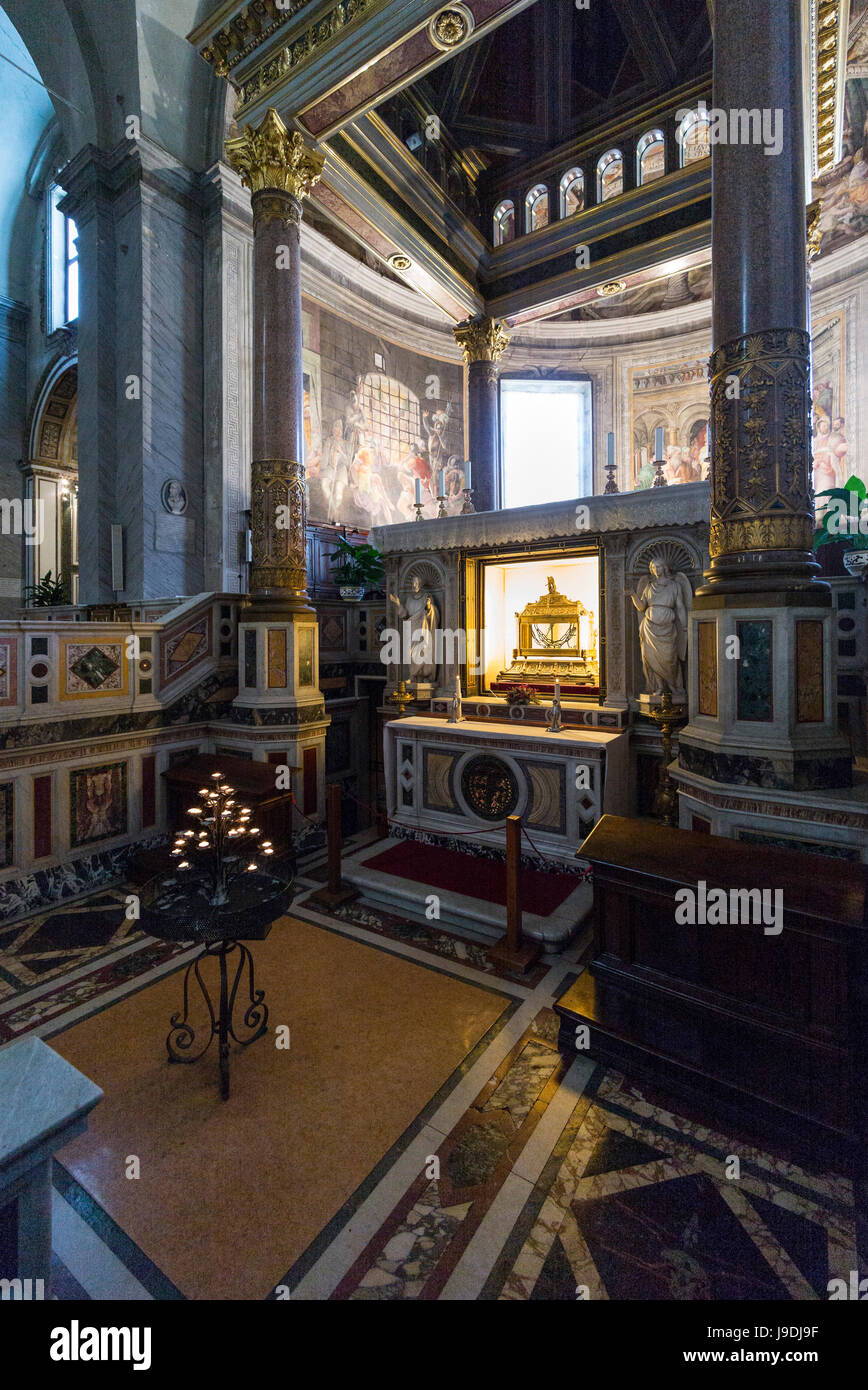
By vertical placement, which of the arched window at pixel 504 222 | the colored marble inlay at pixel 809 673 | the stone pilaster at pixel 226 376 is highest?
the arched window at pixel 504 222

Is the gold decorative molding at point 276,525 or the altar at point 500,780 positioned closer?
the altar at point 500,780

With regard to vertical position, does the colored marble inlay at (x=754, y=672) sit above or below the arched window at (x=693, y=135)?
below

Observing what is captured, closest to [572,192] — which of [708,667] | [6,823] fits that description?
[708,667]

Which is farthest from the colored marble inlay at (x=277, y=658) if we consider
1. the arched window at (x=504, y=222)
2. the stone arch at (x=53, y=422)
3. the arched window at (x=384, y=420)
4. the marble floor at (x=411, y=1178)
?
the stone arch at (x=53, y=422)

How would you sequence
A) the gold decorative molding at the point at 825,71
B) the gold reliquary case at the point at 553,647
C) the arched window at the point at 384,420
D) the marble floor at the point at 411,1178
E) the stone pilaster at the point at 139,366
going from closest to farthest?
the marble floor at the point at 411,1178 → the gold decorative molding at the point at 825,71 → the gold reliquary case at the point at 553,647 → the stone pilaster at the point at 139,366 → the arched window at the point at 384,420

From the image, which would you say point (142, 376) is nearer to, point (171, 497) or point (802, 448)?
point (171, 497)

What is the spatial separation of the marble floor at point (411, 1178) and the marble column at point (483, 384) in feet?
32.8

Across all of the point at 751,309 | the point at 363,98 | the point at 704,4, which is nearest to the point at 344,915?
the point at 751,309

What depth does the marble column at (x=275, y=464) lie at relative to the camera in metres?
7.06

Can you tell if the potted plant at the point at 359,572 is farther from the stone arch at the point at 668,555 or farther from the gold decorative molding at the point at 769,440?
the gold decorative molding at the point at 769,440

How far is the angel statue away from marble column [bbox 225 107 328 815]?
3946mm

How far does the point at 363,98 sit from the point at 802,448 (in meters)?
6.83

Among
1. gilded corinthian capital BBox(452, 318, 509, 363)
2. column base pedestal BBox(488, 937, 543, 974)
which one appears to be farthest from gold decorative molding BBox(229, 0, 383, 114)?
column base pedestal BBox(488, 937, 543, 974)
